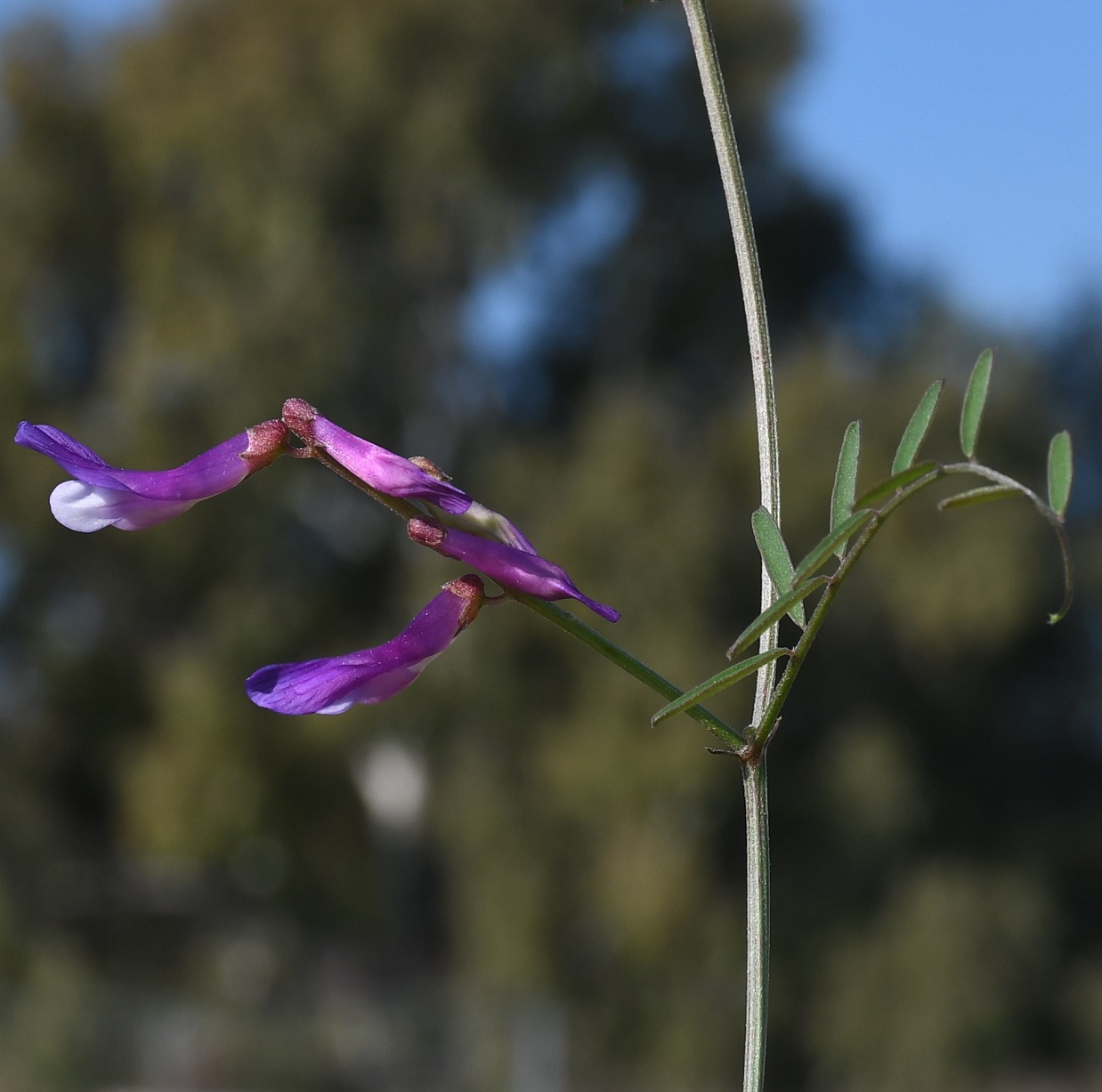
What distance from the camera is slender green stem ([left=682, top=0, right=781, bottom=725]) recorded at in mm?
835

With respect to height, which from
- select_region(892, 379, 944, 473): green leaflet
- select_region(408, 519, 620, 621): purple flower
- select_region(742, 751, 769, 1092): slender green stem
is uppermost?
select_region(892, 379, 944, 473): green leaflet

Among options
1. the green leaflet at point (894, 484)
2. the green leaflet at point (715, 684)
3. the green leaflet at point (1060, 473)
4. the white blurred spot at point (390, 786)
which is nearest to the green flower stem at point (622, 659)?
the green leaflet at point (715, 684)

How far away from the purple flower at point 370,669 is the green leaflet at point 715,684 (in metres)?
0.11

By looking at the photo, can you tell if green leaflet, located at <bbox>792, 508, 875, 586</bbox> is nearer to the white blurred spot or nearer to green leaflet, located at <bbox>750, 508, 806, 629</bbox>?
green leaflet, located at <bbox>750, 508, 806, 629</bbox>

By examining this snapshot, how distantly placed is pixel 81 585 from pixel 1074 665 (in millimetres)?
9201

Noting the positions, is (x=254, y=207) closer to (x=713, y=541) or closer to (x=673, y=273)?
(x=673, y=273)

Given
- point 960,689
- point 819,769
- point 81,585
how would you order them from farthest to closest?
point 81,585, point 960,689, point 819,769

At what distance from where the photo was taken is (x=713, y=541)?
47.9 ft

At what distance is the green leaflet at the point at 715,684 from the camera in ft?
2.64

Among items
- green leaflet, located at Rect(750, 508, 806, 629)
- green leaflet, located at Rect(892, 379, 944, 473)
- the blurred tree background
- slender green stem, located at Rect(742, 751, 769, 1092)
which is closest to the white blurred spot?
the blurred tree background

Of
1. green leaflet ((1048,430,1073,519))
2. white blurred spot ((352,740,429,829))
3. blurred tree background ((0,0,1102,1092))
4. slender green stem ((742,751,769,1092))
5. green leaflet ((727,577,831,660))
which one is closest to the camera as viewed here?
slender green stem ((742,751,769,1092))

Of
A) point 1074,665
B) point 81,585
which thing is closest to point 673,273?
point 1074,665

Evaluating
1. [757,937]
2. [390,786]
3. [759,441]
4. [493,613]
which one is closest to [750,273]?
[759,441]

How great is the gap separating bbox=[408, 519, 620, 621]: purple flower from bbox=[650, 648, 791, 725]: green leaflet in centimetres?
5
